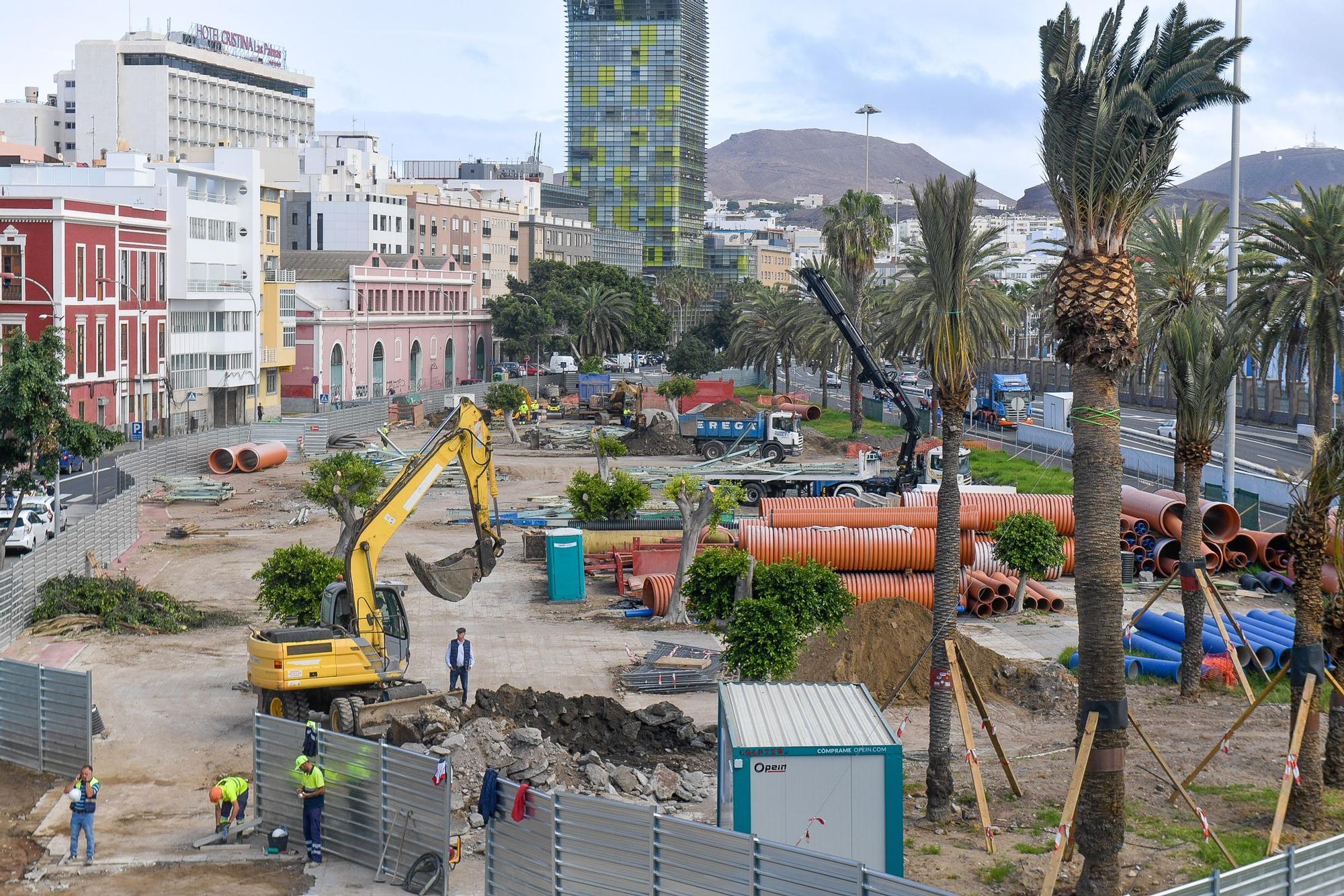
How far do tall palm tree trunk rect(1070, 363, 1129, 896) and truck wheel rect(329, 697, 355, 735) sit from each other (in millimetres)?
11831

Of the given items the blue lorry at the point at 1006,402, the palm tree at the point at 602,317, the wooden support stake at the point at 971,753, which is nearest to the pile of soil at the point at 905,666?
the wooden support stake at the point at 971,753

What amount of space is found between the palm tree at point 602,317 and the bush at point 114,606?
83975 mm

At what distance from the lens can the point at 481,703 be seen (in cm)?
2344

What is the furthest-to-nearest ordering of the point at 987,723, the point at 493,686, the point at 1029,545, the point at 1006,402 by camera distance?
1. the point at 1006,402
2. the point at 1029,545
3. the point at 493,686
4. the point at 987,723

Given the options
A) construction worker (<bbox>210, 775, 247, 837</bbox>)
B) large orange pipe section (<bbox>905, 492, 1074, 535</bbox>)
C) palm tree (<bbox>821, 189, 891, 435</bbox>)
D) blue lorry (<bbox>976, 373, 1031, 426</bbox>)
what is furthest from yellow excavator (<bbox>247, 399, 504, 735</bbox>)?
blue lorry (<bbox>976, 373, 1031, 426</bbox>)

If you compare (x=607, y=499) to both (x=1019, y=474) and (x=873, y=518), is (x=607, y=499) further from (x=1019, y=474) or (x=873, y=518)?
(x=1019, y=474)

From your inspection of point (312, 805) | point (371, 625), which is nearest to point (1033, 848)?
point (312, 805)

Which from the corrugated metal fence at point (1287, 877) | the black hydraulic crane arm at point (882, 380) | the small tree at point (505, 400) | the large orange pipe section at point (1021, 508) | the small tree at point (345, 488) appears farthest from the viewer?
the small tree at point (505, 400)

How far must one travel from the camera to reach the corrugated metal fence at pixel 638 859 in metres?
13.7

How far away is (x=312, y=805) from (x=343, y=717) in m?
4.24

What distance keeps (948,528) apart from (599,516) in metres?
24.0

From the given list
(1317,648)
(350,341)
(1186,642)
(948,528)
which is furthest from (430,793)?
(350,341)

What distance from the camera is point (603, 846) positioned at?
15.7 metres

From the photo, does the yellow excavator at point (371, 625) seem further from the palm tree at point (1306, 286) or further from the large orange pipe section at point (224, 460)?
the large orange pipe section at point (224, 460)
